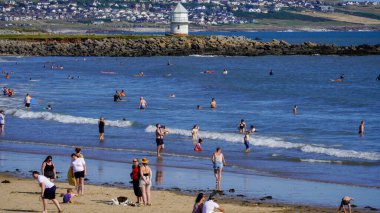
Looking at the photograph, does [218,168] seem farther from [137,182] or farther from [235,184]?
[137,182]

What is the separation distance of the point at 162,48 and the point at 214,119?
226 feet

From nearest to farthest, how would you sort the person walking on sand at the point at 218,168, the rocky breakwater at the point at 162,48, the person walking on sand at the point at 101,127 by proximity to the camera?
1. the person walking on sand at the point at 218,168
2. the person walking on sand at the point at 101,127
3. the rocky breakwater at the point at 162,48

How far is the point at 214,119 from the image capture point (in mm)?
41062

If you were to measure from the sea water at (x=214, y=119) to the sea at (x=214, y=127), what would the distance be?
0.06m

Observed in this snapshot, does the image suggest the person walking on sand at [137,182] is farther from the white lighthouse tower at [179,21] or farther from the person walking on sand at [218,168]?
the white lighthouse tower at [179,21]

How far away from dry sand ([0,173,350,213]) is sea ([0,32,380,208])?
111 cm

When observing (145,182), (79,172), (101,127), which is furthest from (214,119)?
(145,182)

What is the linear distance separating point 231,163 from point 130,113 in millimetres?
18163

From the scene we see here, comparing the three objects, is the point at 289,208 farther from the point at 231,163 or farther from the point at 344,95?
the point at 344,95

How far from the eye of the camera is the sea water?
2589 centimetres

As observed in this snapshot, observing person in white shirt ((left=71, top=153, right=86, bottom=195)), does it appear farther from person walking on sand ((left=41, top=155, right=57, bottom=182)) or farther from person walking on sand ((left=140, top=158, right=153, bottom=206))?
person walking on sand ((left=140, top=158, right=153, bottom=206))

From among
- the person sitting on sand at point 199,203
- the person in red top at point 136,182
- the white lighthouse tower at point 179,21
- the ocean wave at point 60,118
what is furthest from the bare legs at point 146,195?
the white lighthouse tower at point 179,21

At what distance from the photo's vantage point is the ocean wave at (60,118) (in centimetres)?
3900

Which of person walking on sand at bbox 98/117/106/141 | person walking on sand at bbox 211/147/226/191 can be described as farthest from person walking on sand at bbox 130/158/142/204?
person walking on sand at bbox 98/117/106/141
